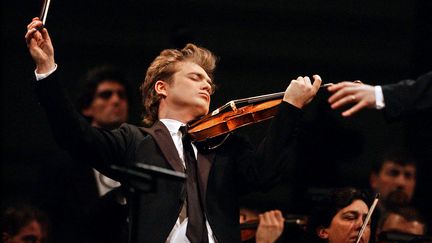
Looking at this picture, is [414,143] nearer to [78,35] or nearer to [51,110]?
[78,35]

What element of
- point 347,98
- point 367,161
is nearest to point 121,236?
point 347,98

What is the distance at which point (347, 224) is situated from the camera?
509 cm

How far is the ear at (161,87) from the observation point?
15.7 feet

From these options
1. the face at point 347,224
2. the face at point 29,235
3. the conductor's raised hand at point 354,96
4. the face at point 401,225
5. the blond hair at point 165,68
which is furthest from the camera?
the face at point 401,225

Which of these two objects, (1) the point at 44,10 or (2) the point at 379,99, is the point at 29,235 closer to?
(1) the point at 44,10

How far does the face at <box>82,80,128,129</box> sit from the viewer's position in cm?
593

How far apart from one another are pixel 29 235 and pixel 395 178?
79.1 inches

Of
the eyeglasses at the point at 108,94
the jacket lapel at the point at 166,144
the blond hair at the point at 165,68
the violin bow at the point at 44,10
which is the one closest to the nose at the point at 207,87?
the blond hair at the point at 165,68

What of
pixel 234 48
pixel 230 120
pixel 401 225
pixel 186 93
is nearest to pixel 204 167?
pixel 230 120

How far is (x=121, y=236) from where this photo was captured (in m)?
5.12

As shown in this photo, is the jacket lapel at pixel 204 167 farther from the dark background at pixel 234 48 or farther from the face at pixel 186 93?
the dark background at pixel 234 48

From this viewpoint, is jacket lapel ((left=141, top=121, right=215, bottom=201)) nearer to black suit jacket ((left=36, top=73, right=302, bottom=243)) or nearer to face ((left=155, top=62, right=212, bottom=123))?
black suit jacket ((left=36, top=73, right=302, bottom=243))

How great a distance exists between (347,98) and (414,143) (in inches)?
99.2

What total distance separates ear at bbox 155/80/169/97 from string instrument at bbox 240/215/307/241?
765 millimetres
